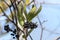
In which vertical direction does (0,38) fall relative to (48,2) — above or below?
below

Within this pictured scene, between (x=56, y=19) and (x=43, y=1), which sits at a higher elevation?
(x=43, y=1)

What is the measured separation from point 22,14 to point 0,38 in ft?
2.51

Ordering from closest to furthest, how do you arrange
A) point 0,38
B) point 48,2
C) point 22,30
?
point 22,30 < point 0,38 < point 48,2

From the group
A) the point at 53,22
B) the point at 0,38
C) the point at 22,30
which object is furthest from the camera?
the point at 53,22

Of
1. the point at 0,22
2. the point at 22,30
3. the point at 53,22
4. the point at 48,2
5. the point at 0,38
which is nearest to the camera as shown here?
the point at 22,30

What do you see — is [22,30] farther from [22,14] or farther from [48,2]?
[48,2]

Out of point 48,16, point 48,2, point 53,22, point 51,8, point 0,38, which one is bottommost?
point 0,38

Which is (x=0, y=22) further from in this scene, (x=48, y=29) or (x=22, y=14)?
(x=22, y=14)

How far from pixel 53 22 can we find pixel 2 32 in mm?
585

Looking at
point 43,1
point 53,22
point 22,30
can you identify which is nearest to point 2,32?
point 53,22

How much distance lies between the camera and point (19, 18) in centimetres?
60

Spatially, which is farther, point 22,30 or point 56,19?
point 56,19

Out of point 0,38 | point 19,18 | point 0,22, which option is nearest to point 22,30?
point 19,18

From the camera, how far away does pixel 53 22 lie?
1584mm
